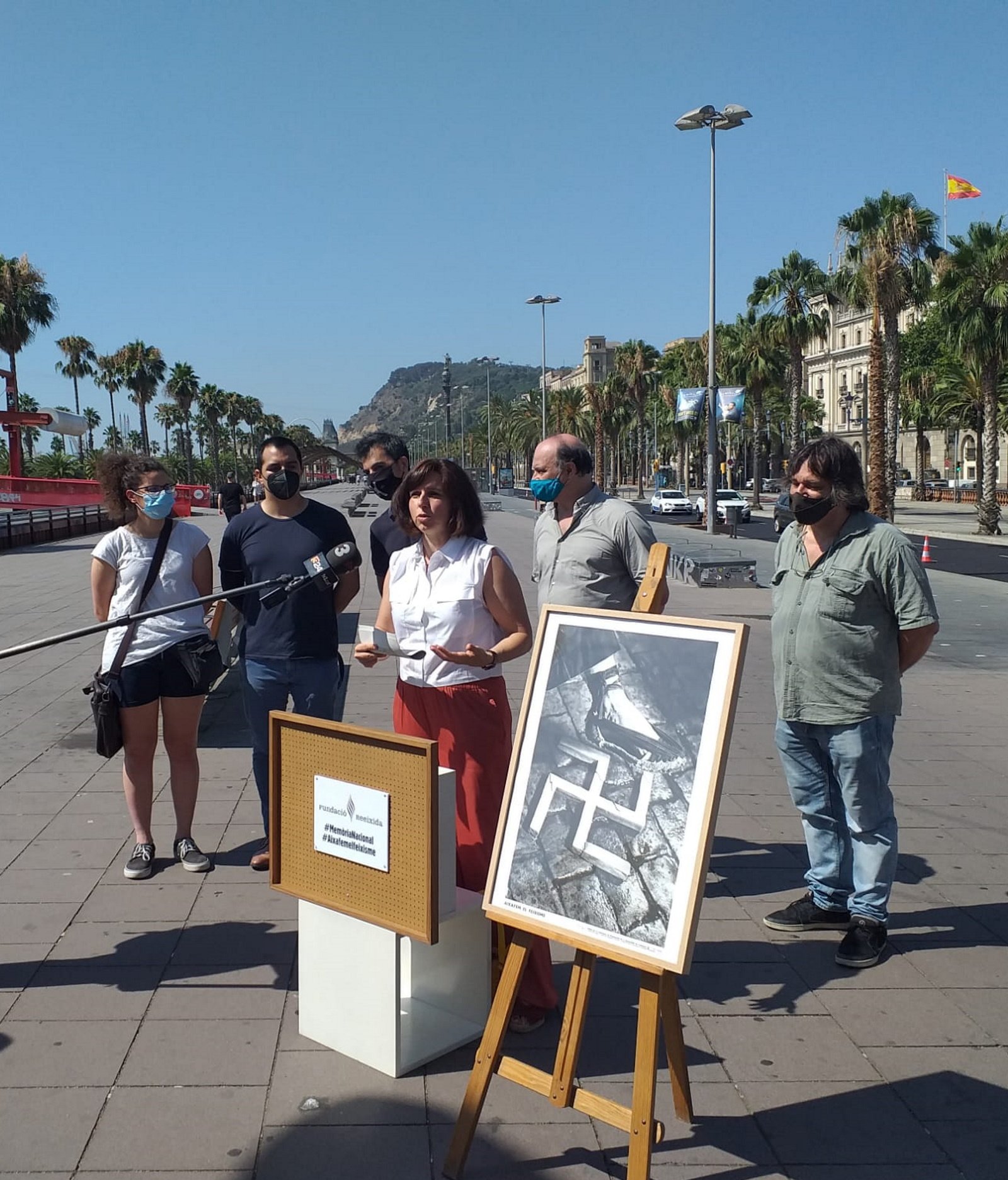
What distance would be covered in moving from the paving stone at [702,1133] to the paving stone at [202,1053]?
1017 millimetres

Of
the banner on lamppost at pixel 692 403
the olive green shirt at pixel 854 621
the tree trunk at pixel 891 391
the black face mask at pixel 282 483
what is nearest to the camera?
the olive green shirt at pixel 854 621

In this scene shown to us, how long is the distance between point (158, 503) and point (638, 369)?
65548mm

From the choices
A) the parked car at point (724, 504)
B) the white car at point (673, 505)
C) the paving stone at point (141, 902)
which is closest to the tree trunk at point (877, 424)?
the parked car at point (724, 504)

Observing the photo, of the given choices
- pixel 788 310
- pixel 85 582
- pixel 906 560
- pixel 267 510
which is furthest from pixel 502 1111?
pixel 788 310

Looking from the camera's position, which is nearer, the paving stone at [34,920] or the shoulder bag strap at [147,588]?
the paving stone at [34,920]

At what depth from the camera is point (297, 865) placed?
3258mm

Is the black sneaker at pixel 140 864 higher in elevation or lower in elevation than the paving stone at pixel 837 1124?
higher

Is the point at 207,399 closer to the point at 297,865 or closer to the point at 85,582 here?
the point at 85,582

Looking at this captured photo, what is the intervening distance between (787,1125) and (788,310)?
50.1m

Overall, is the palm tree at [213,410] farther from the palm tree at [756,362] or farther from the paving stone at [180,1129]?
the paving stone at [180,1129]

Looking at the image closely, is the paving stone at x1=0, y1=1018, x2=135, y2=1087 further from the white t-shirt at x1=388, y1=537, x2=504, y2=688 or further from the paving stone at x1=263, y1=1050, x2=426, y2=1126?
the white t-shirt at x1=388, y1=537, x2=504, y2=688

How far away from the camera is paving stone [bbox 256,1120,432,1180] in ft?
8.91

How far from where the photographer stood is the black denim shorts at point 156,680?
468cm

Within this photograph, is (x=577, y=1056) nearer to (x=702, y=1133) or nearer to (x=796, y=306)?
(x=702, y=1133)
